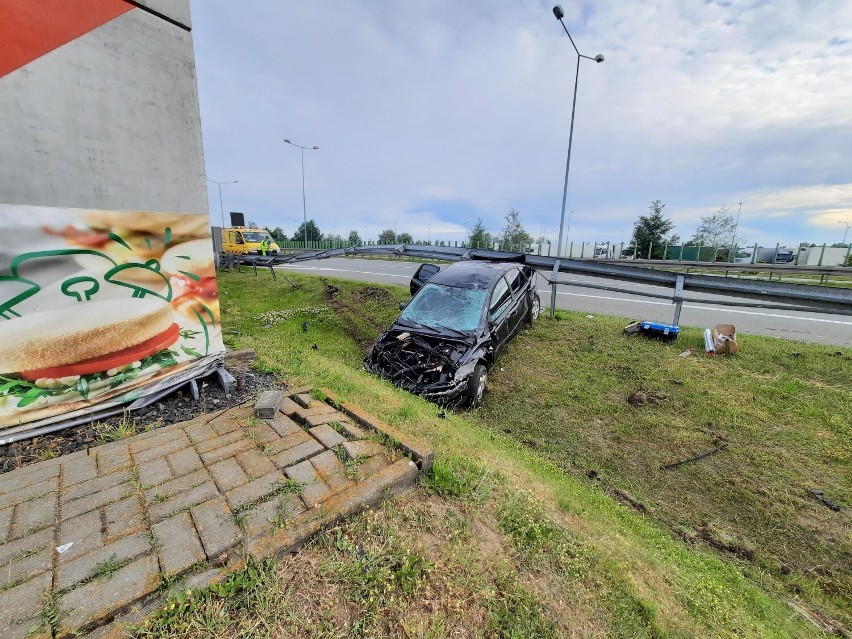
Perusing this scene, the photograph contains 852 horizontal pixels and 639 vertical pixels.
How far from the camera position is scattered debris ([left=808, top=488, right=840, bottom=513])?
3199 mm

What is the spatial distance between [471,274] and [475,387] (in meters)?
2.34

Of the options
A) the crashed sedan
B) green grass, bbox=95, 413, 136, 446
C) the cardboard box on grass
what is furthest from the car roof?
green grass, bbox=95, 413, 136, 446

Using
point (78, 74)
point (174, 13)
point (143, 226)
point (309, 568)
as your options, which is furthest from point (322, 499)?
point (174, 13)

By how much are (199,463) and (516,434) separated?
3386 mm

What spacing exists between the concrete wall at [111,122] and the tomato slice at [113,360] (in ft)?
3.87

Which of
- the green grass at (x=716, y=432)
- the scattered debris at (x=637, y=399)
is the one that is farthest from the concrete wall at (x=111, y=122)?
the scattered debris at (x=637, y=399)

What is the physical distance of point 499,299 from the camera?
6141 mm

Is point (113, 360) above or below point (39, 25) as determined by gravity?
below

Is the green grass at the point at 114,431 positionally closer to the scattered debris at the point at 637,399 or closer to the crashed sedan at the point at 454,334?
the crashed sedan at the point at 454,334

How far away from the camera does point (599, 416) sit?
471 cm

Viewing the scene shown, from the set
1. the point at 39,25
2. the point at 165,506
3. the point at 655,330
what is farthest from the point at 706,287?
the point at 39,25

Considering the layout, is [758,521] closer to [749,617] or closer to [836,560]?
[836,560]

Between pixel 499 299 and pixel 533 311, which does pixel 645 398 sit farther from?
pixel 533 311

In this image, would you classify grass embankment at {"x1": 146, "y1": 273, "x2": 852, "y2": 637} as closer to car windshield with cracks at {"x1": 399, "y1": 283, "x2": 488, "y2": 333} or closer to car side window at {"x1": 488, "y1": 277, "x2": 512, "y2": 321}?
car side window at {"x1": 488, "y1": 277, "x2": 512, "y2": 321}
